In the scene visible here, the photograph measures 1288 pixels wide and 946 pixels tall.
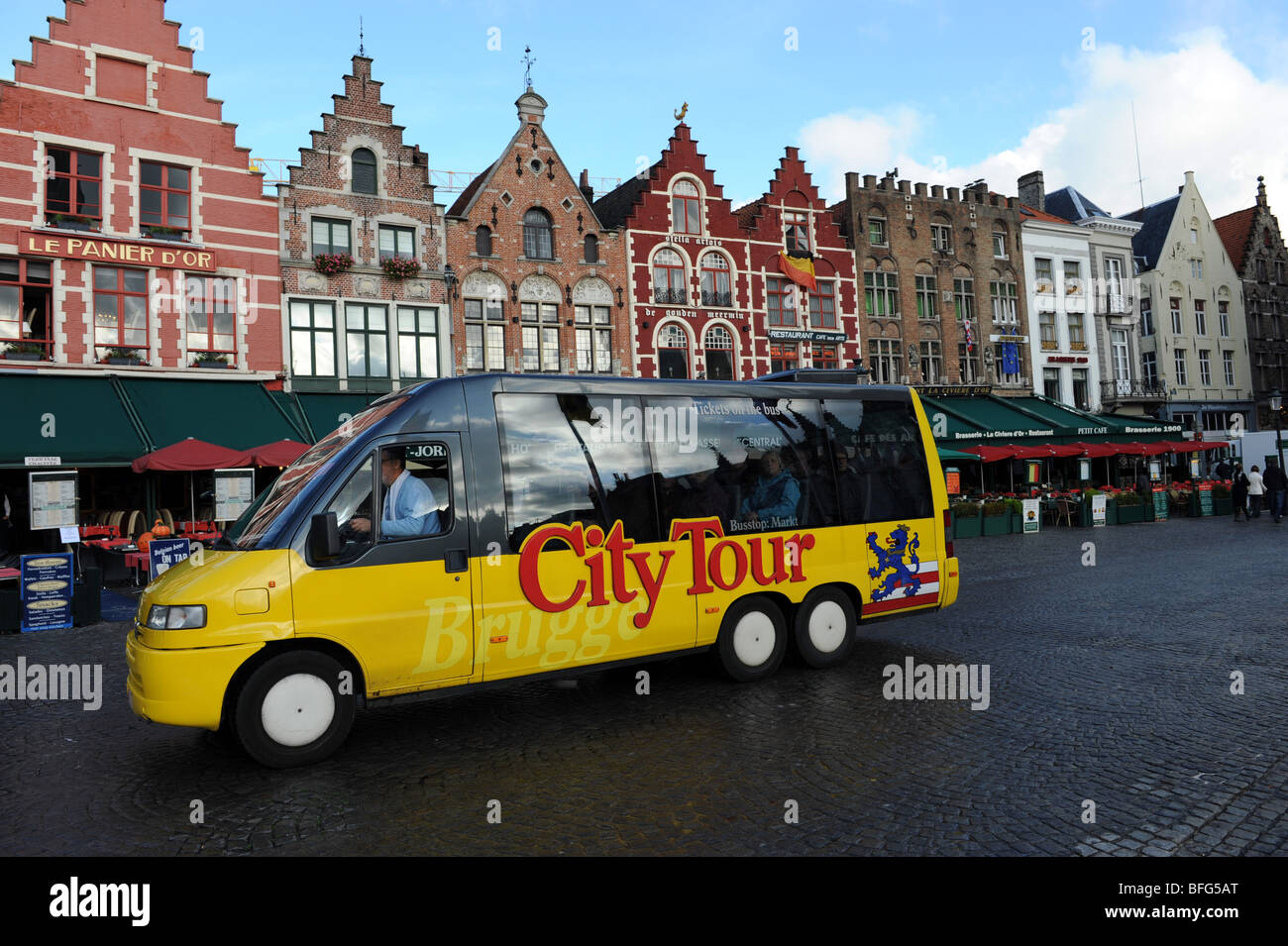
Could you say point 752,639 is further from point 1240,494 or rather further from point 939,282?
point 939,282

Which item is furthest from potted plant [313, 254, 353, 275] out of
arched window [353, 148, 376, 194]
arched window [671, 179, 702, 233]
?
arched window [671, 179, 702, 233]

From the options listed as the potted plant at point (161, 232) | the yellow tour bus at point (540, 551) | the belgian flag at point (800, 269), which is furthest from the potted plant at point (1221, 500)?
the potted plant at point (161, 232)

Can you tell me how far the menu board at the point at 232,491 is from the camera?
17.6 metres

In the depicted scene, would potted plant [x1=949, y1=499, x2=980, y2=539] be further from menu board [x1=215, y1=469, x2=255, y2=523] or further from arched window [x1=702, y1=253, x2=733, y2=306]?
Answer: menu board [x1=215, y1=469, x2=255, y2=523]

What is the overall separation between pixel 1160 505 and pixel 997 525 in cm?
702

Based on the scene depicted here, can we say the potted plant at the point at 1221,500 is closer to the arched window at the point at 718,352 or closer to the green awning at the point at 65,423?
the arched window at the point at 718,352

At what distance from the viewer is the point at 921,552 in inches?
333

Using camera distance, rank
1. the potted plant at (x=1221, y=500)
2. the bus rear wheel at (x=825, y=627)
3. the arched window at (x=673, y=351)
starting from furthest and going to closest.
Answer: the arched window at (x=673, y=351)
the potted plant at (x=1221, y=500)
the bus rear wheel at (x=825, y=627)

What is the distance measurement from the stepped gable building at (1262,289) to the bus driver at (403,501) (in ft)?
172

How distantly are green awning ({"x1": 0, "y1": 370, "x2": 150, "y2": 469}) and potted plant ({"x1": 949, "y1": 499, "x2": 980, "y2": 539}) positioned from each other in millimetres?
19812

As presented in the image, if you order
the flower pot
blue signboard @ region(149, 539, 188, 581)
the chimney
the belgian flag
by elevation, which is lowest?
the flower pot

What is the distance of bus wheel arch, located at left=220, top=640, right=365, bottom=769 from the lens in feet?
17.3
